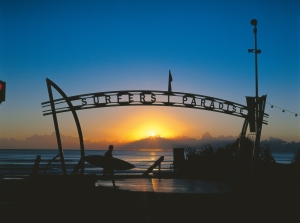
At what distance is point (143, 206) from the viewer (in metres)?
10.5

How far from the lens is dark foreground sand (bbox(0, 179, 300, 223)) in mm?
8844

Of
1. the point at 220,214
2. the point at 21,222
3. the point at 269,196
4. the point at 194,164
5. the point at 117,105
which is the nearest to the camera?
the point at 21,222

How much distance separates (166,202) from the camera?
36.1 ft

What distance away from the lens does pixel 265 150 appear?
2352 centimetres

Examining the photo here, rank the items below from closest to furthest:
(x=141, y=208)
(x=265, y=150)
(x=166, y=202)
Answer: (x=141, y=208), (x=166, y=202), (x=265, y=150)

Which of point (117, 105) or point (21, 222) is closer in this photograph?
point (21, 222)

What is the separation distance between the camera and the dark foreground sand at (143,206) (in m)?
8.84

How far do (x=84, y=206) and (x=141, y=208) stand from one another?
167cm

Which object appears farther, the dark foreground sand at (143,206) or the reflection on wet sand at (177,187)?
the reflection on wet sand at (177,187)

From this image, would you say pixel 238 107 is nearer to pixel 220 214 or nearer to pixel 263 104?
pixel 263 104

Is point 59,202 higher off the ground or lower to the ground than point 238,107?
lower

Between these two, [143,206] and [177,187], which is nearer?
[143,206]

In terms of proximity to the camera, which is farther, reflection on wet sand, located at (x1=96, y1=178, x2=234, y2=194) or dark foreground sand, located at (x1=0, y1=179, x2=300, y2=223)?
reflection on wet sand, located at (x1=96, y1=178, x2=234, y2=194)

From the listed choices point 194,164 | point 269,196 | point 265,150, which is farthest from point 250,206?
point 194,164
